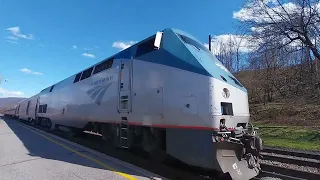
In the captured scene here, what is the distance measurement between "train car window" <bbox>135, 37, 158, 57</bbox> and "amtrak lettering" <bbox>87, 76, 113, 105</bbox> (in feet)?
6.13

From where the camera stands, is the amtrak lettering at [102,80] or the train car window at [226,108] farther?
the amtrak lettering at [102,80]

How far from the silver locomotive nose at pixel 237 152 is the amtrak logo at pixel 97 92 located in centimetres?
501

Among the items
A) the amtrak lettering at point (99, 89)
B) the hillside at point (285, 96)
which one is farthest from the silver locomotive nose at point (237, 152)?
the hillside at point (285, 96)

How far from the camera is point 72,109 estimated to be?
14.2m

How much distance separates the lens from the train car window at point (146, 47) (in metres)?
7.68

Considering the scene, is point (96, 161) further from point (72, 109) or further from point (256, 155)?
point (72, 109)

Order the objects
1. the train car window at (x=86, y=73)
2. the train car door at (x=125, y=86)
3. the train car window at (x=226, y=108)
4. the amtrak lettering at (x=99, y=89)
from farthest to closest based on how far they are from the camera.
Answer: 1. the train car window at (x=86, y=73)
2. the amtrak lettering at (x=99, y=89)
3. the train car door at (x=125, y=86)
4. the train car window at (x=226, y=108)

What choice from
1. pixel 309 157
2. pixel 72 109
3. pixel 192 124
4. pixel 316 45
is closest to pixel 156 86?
pixel 192 124

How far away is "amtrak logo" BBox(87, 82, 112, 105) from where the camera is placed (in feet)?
33.2

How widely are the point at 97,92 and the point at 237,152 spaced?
633 cm

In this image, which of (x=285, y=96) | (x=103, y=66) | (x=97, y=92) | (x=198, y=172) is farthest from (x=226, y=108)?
(x=285, y=96)

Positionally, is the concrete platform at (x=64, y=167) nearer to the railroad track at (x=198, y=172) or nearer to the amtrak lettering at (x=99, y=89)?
the railroad track at (x=198, y=172)

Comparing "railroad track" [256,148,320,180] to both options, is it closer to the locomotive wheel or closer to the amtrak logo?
the locomotive wheel

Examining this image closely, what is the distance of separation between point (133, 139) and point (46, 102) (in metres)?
15.4
